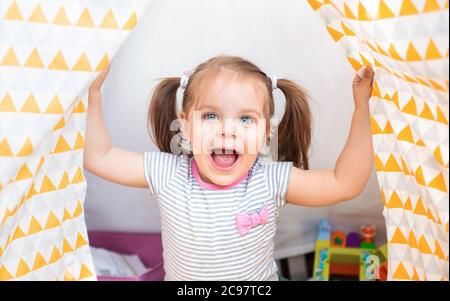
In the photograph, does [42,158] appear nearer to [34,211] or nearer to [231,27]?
[34,211]

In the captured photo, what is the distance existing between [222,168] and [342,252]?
0.37m

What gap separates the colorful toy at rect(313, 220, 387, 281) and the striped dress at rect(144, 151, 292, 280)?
20 centimetres

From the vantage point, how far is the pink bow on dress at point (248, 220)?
90cm

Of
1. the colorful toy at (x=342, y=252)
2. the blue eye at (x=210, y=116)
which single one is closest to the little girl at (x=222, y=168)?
the blue eye at (x=210, y=116)

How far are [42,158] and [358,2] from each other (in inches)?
17.4

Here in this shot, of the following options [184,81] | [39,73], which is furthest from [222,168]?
[39,73]

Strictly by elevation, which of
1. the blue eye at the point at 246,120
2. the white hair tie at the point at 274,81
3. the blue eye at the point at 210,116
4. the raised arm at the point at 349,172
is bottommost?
the raised arm at the point at 349,172

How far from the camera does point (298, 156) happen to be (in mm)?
922

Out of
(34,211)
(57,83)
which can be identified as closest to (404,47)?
(57,83)

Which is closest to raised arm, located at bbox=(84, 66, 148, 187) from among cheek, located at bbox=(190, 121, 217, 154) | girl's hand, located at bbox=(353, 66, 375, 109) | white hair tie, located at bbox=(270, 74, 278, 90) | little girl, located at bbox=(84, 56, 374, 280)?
little girl, located at bbox=(84, 56, 374, 280)

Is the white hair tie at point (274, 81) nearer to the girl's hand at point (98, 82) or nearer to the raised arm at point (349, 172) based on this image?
the raised arm at point (349, 172)

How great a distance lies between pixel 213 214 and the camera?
0.90 meters

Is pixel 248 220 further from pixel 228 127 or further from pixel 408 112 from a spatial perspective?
pixel 408 112

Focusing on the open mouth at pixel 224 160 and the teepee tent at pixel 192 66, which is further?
the open mouth at pixel 224 160
